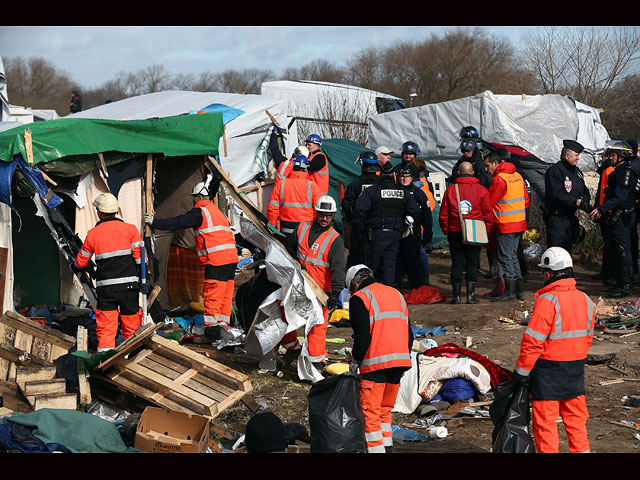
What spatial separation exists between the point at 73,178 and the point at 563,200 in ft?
21.2

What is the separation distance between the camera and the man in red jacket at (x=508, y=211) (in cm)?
1056

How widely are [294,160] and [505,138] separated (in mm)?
6444

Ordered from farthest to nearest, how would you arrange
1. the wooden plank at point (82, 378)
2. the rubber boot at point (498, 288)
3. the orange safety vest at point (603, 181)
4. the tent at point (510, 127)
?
the tent at point (510, 127)
the orange safety vest at point (603, 181)
the rubber boot at point (498, 288)
the wooden plank at point (82, 378)

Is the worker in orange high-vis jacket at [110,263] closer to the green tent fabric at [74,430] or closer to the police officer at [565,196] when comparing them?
the green tent fabric at [74,430]

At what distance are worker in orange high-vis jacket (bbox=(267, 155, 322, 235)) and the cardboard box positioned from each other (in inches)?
192

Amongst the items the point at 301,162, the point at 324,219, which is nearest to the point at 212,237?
the point at 324,219

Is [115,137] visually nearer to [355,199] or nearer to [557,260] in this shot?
[355,199]

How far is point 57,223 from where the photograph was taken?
8070 mm

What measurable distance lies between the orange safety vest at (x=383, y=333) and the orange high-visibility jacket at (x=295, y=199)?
5.00 meters

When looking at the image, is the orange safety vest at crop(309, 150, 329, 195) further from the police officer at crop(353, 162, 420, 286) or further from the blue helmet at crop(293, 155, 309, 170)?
the police officer at crop(353, 162, 420, 286)

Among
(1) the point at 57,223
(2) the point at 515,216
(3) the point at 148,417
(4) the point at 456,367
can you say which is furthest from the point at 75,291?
(2) the point at 515,216

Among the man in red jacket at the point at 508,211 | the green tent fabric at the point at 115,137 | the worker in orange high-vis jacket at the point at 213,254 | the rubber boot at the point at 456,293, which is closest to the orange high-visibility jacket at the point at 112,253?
the worker in orange high-vis jacket at the point at 213,254

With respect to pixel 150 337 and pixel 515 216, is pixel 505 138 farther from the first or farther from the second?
pixel 150 337

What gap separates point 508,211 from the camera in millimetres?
10562
